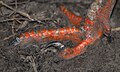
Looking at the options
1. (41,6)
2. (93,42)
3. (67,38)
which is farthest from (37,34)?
(41,6)

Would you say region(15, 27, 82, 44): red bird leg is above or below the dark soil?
above

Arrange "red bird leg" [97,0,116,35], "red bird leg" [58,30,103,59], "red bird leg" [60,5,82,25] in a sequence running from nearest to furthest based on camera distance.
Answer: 1. "red bird leg" [58,30,103,59]
2. "red bird leg" [97,0,116,35]
3. "red bird leg" [60,5,82,25]

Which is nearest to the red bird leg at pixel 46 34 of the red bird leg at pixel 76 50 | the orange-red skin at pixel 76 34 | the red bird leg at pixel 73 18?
the orange-red skin at pixel 76 34

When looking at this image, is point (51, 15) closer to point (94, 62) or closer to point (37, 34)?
point (37, 34)

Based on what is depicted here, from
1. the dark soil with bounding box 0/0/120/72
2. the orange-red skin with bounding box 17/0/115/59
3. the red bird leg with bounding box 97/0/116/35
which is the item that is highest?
the red bird leg with bounding box 97/0/116/35

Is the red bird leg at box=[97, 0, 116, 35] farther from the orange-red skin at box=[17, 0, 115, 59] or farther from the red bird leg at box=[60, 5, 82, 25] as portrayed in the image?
the red bird leg at box=[60, 5, 82, 25]

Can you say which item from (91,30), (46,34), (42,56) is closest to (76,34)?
(91,30)

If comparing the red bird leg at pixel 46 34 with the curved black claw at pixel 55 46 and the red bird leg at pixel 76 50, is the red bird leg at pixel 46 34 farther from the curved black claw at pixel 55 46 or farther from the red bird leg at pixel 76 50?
the red bird leg at pixel 76 50

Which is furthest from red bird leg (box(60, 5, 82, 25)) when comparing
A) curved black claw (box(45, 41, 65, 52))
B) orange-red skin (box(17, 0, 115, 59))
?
curved black claw (box(45, 41, 65, 52))

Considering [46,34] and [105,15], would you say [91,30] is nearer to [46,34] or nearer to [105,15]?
[105,15]
